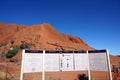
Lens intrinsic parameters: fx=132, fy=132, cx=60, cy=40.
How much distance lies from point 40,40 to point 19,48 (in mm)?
7569

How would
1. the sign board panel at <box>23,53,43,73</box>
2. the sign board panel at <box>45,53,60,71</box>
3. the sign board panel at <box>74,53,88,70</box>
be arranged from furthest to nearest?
the sign board panel at <box>74,53,88,70</box> < the sign board panel at <box>45,53,60,71</box> < the sign board panel at <box>23,53,43,73</box>

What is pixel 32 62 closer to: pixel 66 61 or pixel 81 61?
pixel 66 61

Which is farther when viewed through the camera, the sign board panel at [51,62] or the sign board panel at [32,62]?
the sign board panel at [51,62]

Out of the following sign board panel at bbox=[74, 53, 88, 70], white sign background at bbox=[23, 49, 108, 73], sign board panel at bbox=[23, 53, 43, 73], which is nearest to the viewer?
sign board panel at bbox=[23, 53, 43, 73]

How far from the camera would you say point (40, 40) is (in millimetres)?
44594

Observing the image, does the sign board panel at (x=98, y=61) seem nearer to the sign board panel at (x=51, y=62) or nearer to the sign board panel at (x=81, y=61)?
the sign board panel at (x=81, y=61)

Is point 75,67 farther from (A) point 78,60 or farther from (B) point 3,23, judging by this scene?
(B) point 3,23

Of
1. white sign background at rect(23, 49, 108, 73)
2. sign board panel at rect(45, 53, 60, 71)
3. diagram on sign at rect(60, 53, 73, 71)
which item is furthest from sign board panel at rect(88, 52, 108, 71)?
sign board panel at rect(45, 53, 60, 71)

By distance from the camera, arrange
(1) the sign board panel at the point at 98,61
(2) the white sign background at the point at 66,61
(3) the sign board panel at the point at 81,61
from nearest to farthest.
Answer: (2) the white sign background at the point at 66,61 → (1) the sign board panel at the point at 98,61 → (3) the sign board panel at the point at 81,61

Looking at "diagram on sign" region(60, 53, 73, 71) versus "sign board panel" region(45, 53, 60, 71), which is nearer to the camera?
"sign board panel" region(45, 53, 60, 71)

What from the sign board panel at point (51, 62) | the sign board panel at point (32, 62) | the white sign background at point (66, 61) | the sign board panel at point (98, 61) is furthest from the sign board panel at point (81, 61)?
the sign board panel at point (32, 62)

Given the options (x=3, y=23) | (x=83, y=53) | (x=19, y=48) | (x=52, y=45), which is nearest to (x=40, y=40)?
(x=52, y=45)

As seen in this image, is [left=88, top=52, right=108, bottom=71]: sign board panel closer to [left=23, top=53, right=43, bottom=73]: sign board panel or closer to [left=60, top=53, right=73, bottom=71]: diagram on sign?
[left=60, top=53, right=73, bottom=71]: diagram on sign

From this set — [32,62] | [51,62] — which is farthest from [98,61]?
[32,62]
